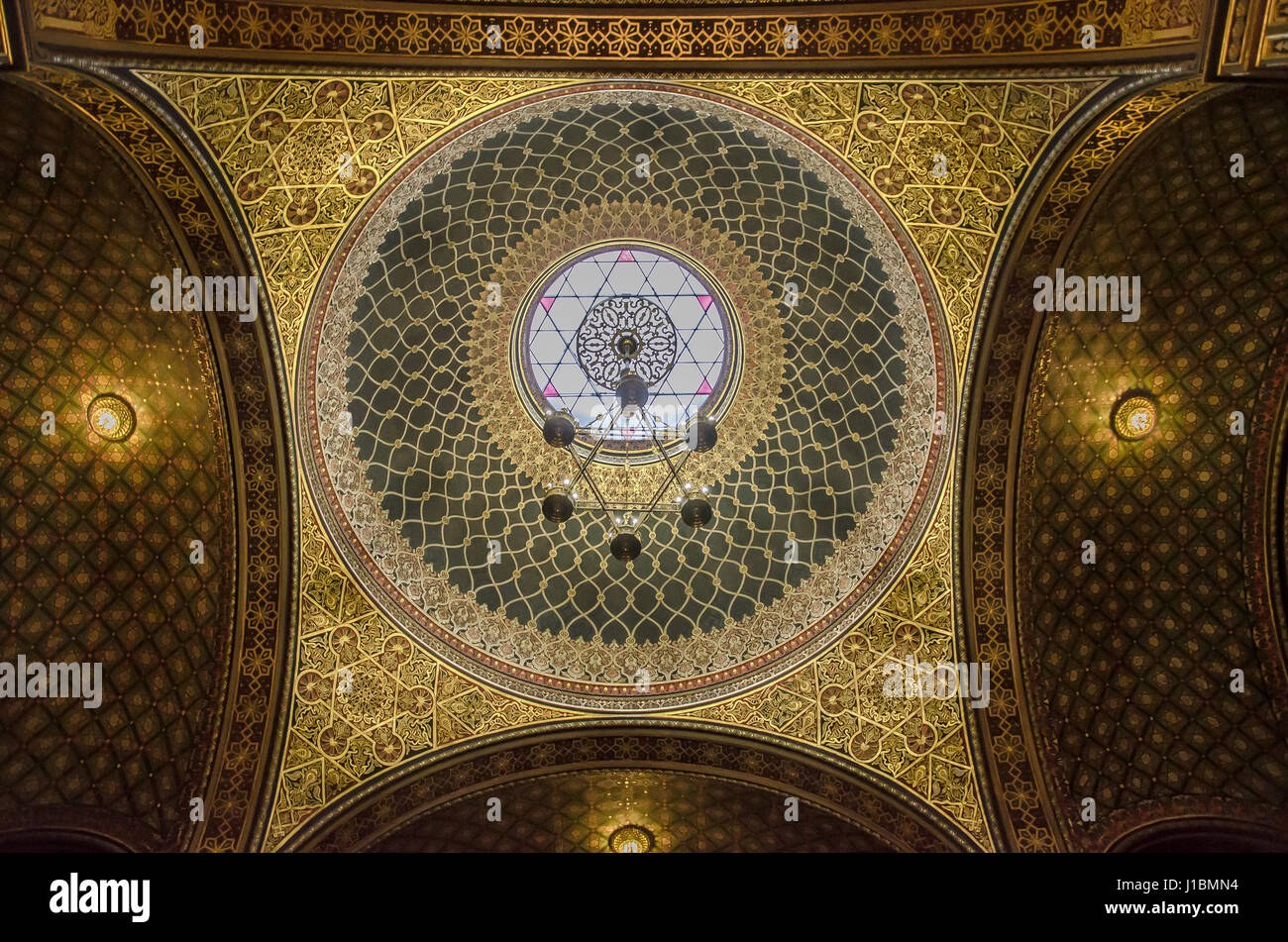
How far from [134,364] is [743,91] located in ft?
19.5

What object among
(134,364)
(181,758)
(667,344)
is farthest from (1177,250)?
(181,758)

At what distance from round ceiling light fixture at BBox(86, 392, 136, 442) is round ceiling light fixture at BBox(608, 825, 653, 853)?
6.58 metres

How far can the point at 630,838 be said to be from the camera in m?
12.9

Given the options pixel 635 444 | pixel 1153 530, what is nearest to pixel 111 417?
pixel 635 444

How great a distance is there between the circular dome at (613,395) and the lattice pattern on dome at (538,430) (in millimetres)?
25

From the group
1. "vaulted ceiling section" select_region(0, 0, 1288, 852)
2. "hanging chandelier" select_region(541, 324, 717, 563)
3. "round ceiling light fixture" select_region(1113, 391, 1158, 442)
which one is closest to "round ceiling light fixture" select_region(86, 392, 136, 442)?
"vaulted ceiling section" select_region(0, 0, 1288, 852)

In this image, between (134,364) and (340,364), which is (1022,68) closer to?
(340,364)

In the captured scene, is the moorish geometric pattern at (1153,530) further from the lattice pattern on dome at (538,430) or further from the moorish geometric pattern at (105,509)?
the moorish geometric pattern at (105,509)

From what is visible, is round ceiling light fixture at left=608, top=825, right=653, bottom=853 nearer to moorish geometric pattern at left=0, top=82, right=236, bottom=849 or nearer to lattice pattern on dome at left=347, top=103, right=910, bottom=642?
lattice pattern on dome at left=347, top=103, right=910, bottom=642

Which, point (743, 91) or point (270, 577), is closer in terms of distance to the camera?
point (743, 91)
